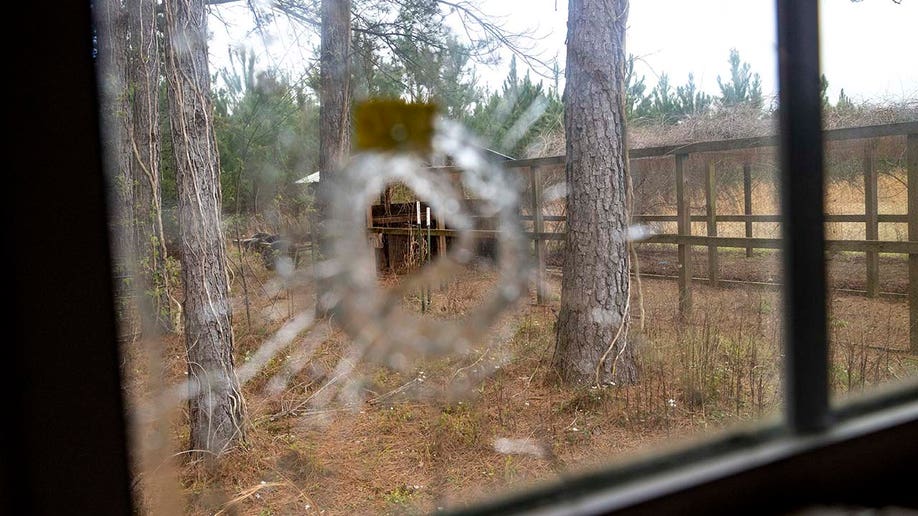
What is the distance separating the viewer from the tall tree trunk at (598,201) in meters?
2.06

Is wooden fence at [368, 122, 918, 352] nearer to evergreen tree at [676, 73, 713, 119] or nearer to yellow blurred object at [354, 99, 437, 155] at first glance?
evergreen tree at [676, 73, 713, 119]

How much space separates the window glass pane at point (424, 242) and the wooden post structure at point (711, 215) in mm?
11

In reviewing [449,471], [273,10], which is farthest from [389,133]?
[449,471]

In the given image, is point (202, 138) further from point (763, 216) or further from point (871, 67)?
point (871, 67)

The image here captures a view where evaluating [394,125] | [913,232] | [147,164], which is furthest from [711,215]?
[147,164]

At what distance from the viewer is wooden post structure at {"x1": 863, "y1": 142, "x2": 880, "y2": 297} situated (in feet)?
6.40

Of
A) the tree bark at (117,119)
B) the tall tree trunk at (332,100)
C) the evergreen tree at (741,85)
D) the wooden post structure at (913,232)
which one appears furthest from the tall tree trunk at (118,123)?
the wooden post structure at (913,232)

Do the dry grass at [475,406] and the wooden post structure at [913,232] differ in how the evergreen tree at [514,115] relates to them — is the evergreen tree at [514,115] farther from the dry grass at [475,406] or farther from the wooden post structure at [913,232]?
the wooden post structure at [913,232]

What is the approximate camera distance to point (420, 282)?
5.10 ft

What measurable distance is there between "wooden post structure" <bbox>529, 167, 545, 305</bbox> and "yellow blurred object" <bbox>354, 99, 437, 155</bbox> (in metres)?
0.55

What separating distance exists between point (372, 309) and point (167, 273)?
461 millimetres

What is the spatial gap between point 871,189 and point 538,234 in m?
1.04

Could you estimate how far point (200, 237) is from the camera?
129 centimetres

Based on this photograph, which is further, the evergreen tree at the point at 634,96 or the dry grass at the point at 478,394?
the evergreen tree at the point at 634,96
